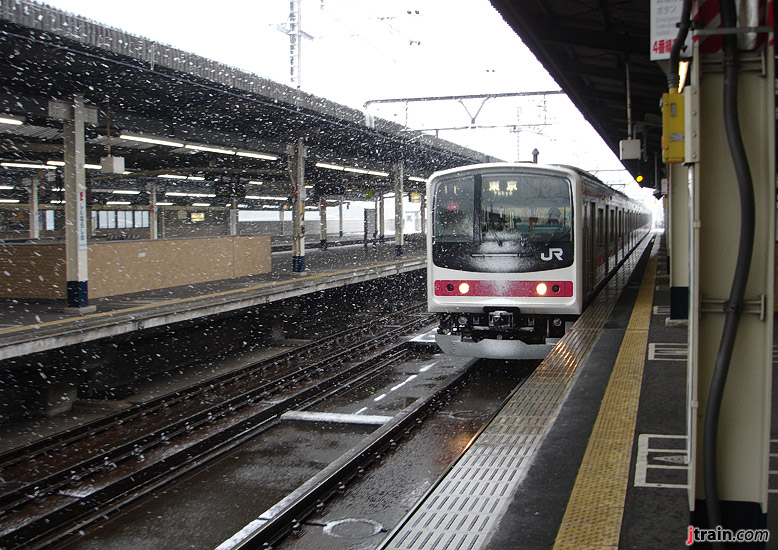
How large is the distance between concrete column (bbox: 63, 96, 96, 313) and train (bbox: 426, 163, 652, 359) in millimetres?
5106

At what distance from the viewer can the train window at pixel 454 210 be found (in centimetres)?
821

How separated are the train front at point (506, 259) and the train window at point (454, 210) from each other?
12mm

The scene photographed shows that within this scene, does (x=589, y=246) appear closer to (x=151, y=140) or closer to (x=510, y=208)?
(x=510, y=208)

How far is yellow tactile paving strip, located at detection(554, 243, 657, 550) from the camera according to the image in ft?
9.41

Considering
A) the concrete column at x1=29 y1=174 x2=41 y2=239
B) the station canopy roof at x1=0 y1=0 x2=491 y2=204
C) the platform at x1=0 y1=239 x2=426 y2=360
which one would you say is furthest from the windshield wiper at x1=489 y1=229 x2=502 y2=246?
the concrete column at x1=29 y1=174 x2=41 y2=239

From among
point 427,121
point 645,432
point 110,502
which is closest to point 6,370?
point 110,502

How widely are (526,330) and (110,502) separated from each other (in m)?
4.76

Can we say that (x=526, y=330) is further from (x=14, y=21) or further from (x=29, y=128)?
(x=29, y=128)

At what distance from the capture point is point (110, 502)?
5.65 m

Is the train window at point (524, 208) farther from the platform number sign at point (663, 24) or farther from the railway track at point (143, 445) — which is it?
the railway track at point (143, 445)

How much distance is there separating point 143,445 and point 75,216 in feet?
14.0

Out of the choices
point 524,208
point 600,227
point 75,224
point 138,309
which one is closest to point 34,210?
point 75,224

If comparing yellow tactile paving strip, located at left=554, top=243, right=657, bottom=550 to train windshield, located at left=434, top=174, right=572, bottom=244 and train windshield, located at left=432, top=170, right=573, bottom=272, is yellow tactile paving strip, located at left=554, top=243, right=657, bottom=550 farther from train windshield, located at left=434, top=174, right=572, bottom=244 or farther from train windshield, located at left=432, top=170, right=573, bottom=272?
train windshield, located at left=434, top=174, right=572, bottom=244

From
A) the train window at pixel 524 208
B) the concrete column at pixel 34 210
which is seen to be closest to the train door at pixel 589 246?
the train window at pixel 524 208
